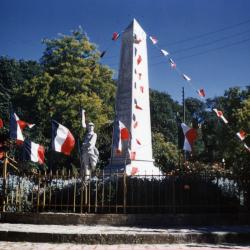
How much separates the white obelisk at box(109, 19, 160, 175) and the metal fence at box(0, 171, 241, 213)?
385 centimetres

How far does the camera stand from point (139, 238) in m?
8.80

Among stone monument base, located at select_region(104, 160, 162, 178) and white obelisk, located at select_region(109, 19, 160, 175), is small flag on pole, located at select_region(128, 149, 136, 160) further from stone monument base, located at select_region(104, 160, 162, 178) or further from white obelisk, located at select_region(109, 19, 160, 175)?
stone monument base, located at select_region(104, 160, 162, 178)

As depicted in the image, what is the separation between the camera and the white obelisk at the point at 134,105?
16141mm

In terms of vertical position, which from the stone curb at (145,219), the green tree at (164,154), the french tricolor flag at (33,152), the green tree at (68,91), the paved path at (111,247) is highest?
the green tree at (68,91)

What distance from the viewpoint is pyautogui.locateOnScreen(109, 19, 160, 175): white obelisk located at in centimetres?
1614

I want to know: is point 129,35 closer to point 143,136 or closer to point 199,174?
point 143,136

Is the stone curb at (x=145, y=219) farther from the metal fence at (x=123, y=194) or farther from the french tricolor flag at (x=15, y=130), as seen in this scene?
the french tricolor flag at (x=15, y=130)

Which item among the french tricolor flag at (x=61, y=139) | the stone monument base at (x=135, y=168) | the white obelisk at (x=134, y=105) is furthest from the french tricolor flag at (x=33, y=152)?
the white obelisk at (x=134, y=105)

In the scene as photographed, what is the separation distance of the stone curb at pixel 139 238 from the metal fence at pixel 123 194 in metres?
2.30

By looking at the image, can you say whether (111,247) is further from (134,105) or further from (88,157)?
(134,105)

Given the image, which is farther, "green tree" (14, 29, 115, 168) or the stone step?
"green tree" (14, 29, 115, 168)

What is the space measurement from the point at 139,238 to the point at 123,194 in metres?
2.91

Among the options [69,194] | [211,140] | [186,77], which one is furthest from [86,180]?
[211,140]

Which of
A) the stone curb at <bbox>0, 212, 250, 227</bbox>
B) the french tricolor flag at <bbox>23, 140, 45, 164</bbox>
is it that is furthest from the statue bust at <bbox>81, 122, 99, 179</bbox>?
the stone curb at <bbox>0, 212, 250, 227</bbox>
